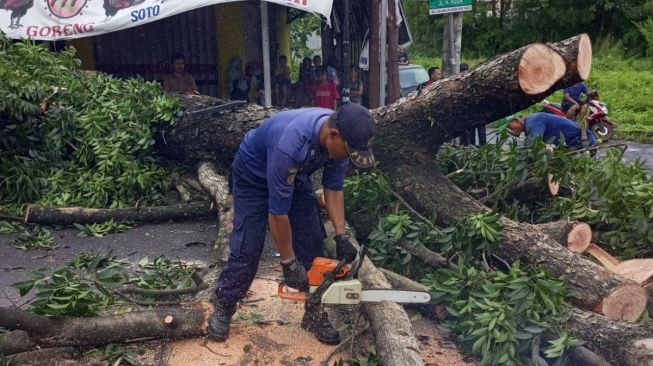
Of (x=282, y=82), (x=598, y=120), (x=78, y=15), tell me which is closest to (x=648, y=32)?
(x=598, y=120)

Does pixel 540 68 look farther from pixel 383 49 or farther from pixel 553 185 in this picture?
pixel 383 49

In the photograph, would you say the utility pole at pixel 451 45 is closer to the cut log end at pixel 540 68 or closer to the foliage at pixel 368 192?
the foliage at pixel 368 192

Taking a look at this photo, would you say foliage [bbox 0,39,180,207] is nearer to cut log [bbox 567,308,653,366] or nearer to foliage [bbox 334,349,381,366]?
foliage [bbox 334,349,381,366]

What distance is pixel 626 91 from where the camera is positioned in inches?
675

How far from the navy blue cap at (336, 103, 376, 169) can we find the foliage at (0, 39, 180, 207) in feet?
11.4

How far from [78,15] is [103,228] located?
13.7 feet

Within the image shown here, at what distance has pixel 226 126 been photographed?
245 inches

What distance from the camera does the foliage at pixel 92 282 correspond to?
345cm

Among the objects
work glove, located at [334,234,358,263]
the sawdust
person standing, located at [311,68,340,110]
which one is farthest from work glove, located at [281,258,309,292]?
person standing, located at [311,68,340,110]

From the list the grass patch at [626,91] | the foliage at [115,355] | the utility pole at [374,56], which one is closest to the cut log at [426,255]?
the foliage at [115,355]

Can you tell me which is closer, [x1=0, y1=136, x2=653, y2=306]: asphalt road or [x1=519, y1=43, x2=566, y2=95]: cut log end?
[x1=519, y1=43, x2=566, y2=95]: cut log end

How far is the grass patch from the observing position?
1391cm

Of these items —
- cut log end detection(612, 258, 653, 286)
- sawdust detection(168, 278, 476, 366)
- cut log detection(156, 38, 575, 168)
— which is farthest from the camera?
cut log detection(156, 38, 575, 168)

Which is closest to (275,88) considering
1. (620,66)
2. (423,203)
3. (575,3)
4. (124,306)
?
(423,203)
